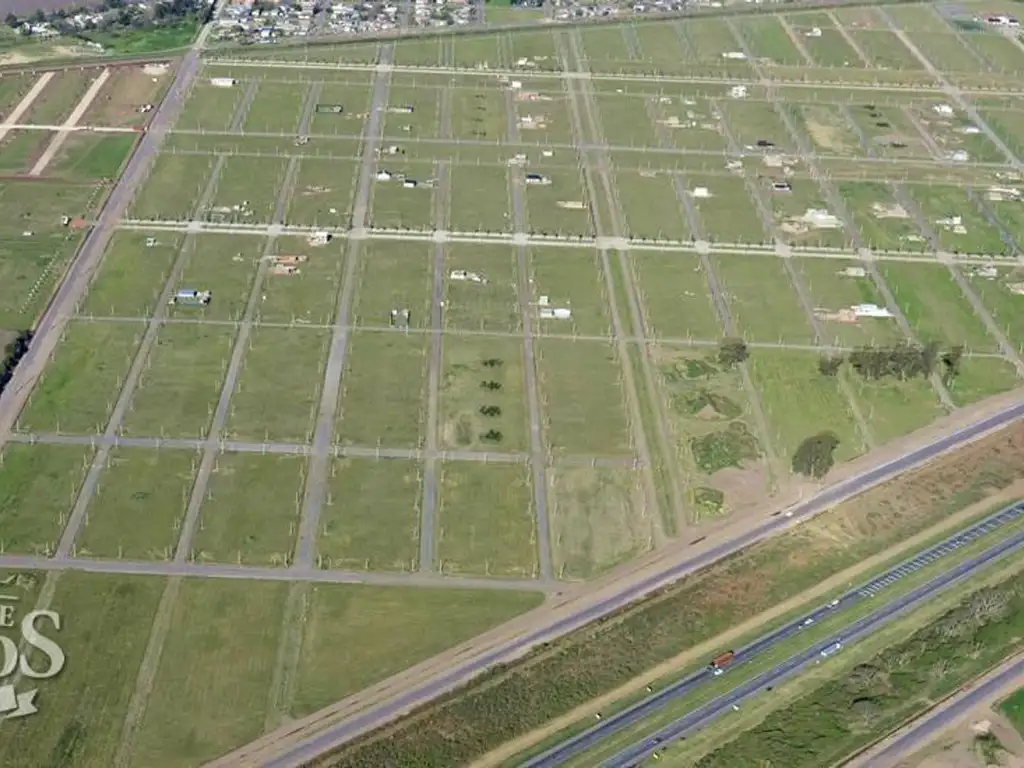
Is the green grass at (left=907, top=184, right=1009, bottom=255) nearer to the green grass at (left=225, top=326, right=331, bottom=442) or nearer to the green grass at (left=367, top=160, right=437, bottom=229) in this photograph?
the green grass at (left=367, top=160, right=437, bottom=229)

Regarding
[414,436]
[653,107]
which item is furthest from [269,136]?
[414,436]

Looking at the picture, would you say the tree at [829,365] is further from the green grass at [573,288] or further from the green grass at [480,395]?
the green grass at [480,395]

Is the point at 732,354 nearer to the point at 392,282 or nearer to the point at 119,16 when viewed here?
the point at 392,282

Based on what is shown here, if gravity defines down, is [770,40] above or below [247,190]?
below

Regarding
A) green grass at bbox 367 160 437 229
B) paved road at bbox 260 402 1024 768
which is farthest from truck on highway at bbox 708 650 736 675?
green grass at bbox 367 160 437 229

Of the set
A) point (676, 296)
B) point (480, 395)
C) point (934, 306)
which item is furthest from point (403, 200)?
point (934, 306)
